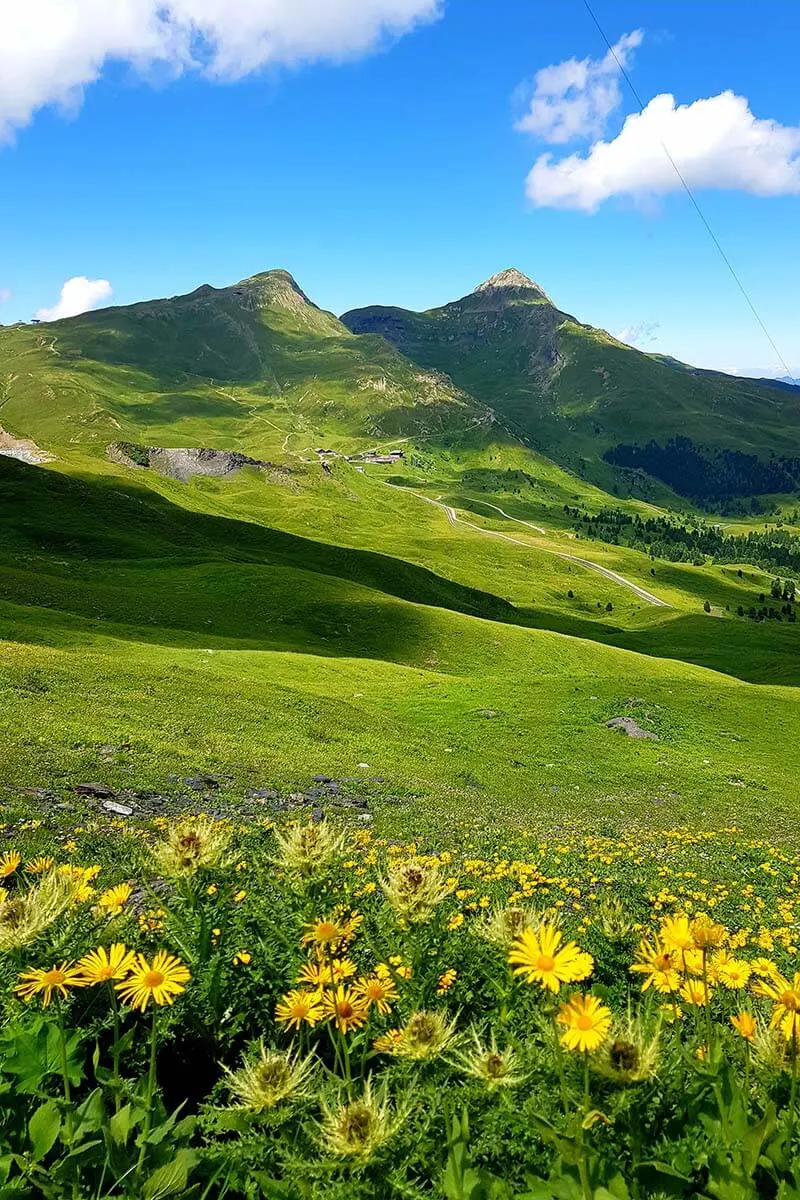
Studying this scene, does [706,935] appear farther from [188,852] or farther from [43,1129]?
[43,1129]

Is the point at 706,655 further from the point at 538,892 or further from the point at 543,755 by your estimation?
the point at 538,892

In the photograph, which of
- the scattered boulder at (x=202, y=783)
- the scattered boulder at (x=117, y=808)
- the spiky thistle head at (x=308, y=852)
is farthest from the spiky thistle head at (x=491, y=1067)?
the scattered boulder at (x=202, y=783)

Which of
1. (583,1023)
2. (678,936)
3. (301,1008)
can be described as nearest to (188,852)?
(301,1008)

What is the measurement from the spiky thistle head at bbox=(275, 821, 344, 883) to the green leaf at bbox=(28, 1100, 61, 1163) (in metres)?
1.62

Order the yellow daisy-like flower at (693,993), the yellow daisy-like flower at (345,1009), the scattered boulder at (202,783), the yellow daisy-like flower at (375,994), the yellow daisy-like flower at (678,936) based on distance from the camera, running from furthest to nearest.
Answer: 1. the scattered boulder at (202,783)
2. the yellow daisy-like flower at (693,993)
3. the yellow daisy-like flower at (678,936)
4. the yellow daisy-like flower at (375,994)
5. the yellow daisy-like flower at (345,1009)

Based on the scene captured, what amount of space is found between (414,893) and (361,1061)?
2.99 ft

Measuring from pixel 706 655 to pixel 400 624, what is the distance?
61.7 meters

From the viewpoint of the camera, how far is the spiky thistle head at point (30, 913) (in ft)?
11.5

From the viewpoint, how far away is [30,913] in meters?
3.68

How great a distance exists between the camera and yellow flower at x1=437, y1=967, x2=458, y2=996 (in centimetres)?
482

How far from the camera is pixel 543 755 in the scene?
36.4 m

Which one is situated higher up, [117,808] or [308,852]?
[308,852]

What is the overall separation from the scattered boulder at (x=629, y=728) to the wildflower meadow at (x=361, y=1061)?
37753mm

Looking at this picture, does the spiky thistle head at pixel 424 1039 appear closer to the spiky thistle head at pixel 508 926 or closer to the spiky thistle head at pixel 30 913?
the spiky thistle head at pixel 508 926
